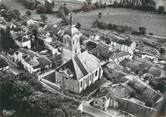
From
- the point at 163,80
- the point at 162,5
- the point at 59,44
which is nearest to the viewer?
the point at 163,80

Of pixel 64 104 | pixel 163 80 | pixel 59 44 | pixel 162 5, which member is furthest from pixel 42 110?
pixel 162 5

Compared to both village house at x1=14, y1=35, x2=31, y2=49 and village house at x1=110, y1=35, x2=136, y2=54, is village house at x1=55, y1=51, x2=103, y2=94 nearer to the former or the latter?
village house at x1=110, y1=35, x2=136, y2=54

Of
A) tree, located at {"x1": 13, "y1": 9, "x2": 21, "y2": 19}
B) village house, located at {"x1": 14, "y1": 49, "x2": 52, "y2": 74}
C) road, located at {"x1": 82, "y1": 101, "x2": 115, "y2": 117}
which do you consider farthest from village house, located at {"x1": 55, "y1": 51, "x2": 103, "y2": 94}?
tree, located at {"x1": 13, "y1": 9, "x2": 21, "y2": 19}

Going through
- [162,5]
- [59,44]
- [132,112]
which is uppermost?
[162,5]

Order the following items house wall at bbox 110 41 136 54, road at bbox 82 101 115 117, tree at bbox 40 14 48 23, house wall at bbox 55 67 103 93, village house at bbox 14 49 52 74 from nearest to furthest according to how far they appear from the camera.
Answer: road at bbox 82 101 115 117 → house wall at bbox 55 67 103 93 → village house at bbox 14 49 52 74 → house wall at bbox 110 41 136 54 → tree at bbox 40 14 48 23

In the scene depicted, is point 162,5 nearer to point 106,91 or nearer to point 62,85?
point 106,91

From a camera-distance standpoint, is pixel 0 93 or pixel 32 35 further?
pixel 32 35
